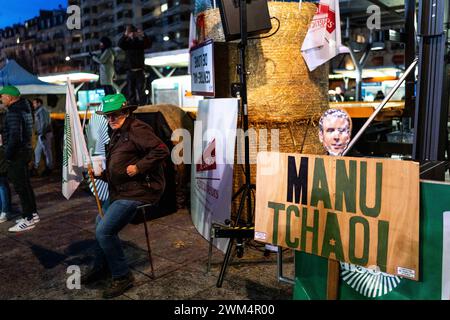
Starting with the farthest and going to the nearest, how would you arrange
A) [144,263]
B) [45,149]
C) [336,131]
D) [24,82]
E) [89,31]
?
[89,31] → [24,82] → [45,149] → [144,263] → [336,131]

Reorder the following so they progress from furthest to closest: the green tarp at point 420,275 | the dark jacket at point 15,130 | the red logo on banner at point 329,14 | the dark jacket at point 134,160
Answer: the dark jacket at point 15,130 < the red logo on banner at point 329,14 < the dark jacket at point 134,160 < the green tarp at point 420,275

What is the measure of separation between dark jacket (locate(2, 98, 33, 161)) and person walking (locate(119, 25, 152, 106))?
3.44 m

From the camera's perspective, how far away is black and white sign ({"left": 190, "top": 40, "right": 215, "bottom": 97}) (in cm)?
505

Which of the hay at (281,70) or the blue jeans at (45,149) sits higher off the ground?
the hay at (281,70)

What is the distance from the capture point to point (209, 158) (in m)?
5.26

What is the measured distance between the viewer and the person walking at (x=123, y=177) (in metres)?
3.87

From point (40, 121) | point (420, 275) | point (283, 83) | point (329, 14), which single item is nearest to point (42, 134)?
point (40, 121)

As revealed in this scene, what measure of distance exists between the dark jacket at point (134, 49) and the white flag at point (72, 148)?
206 inches

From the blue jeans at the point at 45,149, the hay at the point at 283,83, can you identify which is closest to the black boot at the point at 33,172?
the blue jeans at the point at 45,149

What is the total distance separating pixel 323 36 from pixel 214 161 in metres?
2.00

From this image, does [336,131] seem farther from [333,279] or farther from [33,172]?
[33,172]

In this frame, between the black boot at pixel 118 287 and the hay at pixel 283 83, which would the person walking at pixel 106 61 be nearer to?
the hay at pixel 283 83

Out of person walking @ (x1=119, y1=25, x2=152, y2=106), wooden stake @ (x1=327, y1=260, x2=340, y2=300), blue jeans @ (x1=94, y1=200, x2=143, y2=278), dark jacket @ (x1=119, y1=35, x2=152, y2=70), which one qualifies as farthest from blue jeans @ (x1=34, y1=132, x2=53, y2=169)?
wooden stake @ (x1=327, y1=260, x2=340, y2=300)
